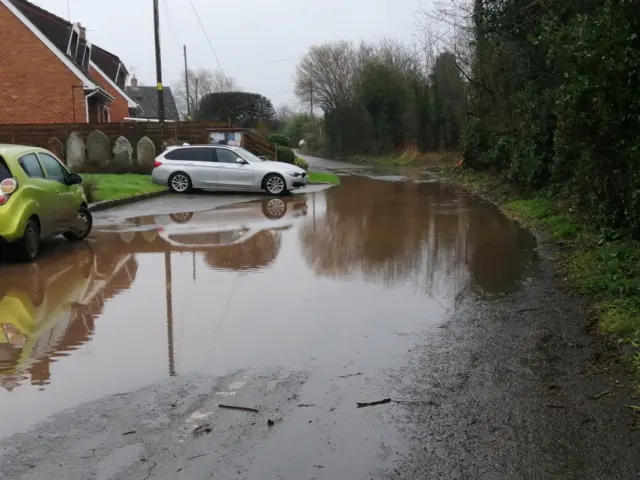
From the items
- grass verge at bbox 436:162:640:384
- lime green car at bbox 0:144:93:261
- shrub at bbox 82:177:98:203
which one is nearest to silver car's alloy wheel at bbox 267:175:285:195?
shrub at bbox 82:177:98:203

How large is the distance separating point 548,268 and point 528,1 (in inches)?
282

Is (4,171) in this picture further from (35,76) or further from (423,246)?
(35,76)

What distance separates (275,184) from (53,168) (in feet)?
33.7

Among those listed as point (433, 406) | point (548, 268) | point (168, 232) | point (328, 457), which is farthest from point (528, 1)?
point (328, 457)

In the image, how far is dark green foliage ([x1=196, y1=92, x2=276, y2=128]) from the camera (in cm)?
5925

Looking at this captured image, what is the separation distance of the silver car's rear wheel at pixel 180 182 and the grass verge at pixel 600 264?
10401 millimetres

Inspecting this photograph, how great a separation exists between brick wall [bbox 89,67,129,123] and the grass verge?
32.7m

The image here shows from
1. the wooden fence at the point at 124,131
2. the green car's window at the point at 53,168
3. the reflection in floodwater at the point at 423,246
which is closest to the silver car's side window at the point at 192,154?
the reflection in floodwater at the point at 423,246

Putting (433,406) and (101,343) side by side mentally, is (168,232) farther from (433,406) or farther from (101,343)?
(433,406)

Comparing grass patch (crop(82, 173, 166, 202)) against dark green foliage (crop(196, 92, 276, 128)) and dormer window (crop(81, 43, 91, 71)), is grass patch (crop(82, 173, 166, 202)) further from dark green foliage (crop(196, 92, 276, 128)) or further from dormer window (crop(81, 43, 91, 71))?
dark green foliage (crop(196, 92, 276, 128))

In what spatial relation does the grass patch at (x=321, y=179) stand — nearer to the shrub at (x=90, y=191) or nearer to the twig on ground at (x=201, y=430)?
the shrub at (x=90, y=191)

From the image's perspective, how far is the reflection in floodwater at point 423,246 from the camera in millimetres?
8672

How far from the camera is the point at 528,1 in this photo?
13.8m

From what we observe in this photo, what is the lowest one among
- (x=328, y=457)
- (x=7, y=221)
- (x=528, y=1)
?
(x=328, y=457)
